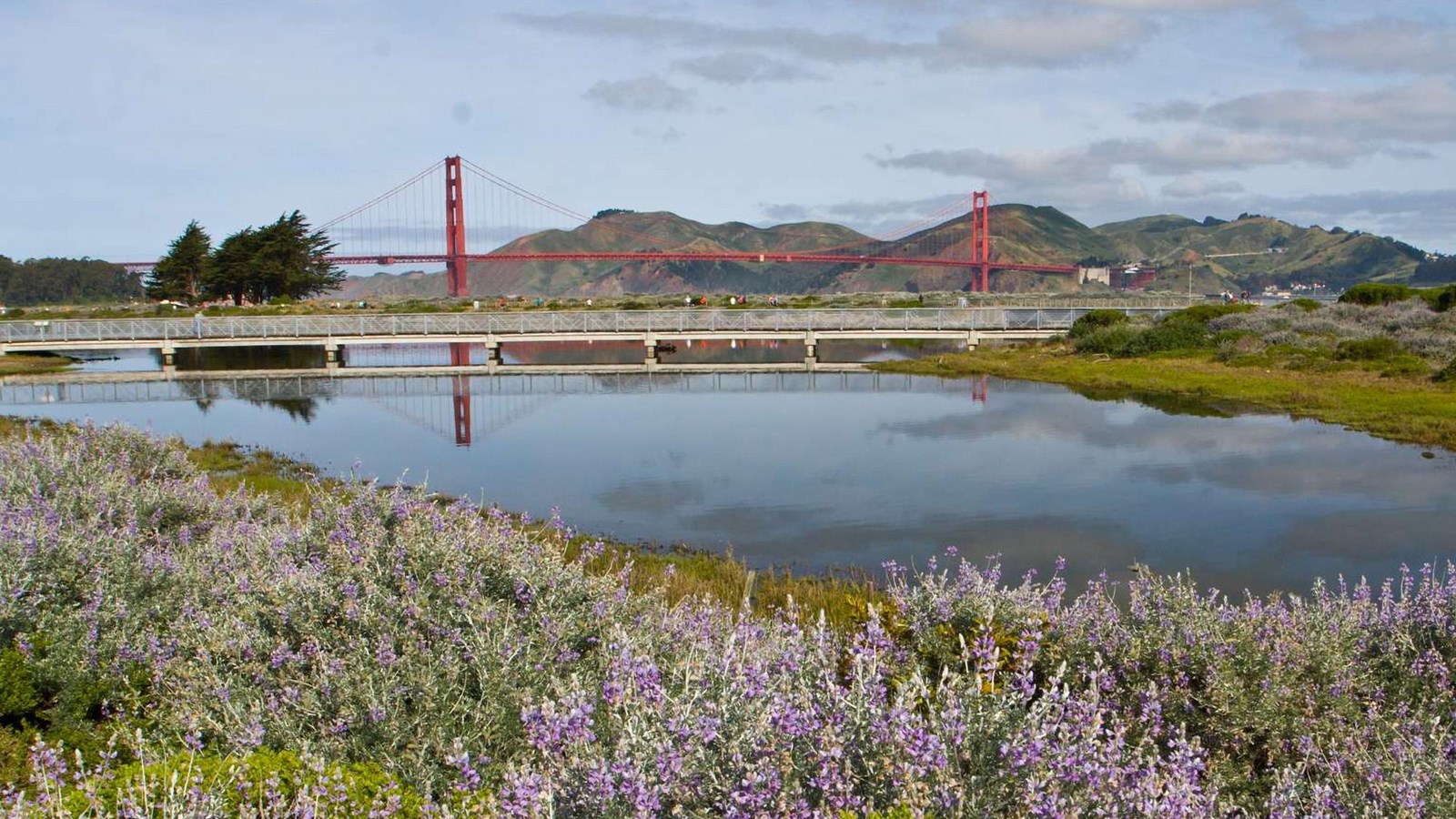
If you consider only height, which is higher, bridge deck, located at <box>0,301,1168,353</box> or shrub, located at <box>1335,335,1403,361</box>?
bridge deck, located at <box>0,301,1168,353</box>

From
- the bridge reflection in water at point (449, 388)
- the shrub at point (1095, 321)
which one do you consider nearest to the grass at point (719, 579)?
the bridge reflection in water at point (449, 388)

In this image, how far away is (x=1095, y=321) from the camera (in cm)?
4094

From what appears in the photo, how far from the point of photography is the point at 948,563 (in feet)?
35.1

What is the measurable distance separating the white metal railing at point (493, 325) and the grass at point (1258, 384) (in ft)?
16.9

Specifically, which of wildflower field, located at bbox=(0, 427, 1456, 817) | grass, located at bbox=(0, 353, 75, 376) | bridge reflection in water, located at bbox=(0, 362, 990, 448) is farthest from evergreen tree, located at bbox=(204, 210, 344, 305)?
wildflower field, located at bbox=(0, 427, 1456, 817)

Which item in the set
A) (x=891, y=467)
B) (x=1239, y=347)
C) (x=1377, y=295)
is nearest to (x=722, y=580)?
(x=891, y=467)

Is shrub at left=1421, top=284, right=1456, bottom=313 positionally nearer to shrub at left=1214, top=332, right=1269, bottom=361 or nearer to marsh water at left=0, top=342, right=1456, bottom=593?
shrub at left=1214, top=332, right=1269, bottom=361

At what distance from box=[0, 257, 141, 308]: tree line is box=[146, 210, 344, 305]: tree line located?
136ft

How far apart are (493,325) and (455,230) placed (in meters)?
46.7

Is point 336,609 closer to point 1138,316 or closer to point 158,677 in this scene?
point 158,677

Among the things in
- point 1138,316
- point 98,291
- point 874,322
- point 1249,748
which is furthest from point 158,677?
point 98,291

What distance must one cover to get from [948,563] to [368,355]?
45337 millimetres

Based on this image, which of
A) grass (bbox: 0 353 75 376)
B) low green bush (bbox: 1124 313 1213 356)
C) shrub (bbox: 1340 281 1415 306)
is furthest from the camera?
shrub (bbox: 1340 281 1415 306)

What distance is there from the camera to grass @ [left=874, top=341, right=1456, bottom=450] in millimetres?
19906
